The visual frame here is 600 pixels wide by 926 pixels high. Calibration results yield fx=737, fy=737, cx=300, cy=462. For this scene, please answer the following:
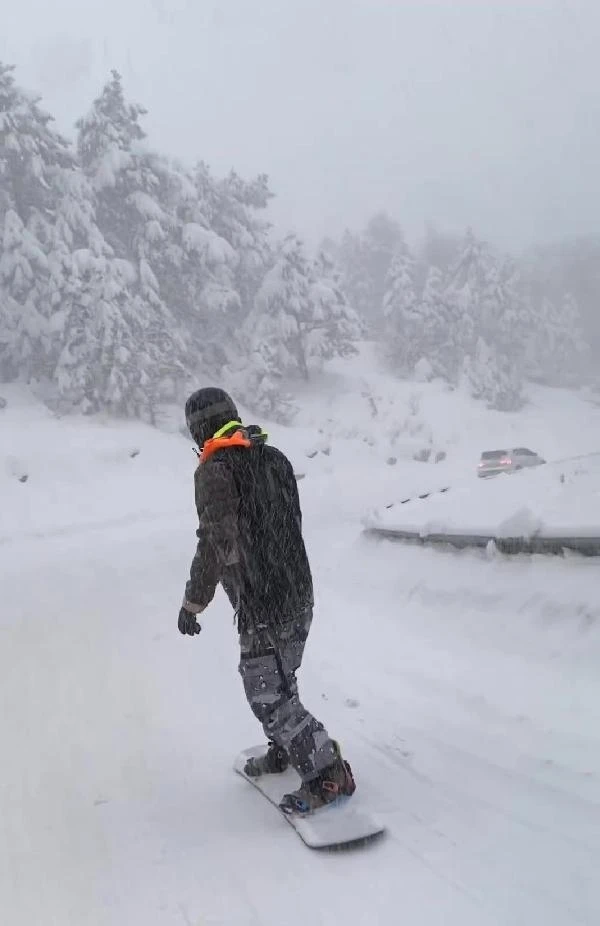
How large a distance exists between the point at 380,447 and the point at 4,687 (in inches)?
963

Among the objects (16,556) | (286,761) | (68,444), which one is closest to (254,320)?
(68,444)

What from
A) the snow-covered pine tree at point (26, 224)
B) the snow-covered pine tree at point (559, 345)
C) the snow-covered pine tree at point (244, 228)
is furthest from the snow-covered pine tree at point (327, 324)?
the snow-covered pine tree at point (559, 345)

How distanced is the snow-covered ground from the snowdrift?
19 centimetres

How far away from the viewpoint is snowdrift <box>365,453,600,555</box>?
584 cm

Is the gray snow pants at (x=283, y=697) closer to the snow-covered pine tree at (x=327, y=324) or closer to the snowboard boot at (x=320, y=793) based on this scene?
the snowboard boot at (x=320, y=793)

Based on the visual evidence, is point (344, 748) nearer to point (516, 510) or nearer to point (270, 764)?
point (270, 764)

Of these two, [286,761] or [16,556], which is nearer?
[286,761]

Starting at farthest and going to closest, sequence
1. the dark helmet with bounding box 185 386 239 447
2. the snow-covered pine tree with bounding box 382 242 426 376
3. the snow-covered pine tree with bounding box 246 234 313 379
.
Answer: the snow-covered pine tree with bounding box 382 242 426 376 → the snow-covered pine tree with bounding box 246 234 313 379 → the dark helmet with bounding box 185 386 239 447

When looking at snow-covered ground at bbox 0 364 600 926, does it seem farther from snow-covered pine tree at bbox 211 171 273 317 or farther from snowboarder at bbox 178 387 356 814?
snow-covered pine tree at bbox 211 171 273 317

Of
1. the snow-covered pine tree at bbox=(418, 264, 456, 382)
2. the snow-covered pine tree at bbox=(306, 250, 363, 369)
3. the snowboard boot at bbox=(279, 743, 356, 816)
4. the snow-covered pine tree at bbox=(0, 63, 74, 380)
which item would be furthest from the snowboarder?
the snow-covered pine tree at bbox=(418, 264, 456, 382)

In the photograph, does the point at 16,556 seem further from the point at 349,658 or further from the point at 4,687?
the point at 349,658

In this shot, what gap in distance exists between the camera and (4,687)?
19.5 feet

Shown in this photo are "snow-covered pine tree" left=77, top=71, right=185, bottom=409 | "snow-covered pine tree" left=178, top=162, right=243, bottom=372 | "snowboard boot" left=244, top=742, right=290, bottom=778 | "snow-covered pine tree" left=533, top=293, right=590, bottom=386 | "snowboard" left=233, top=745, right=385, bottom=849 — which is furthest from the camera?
"snow-covered pine tree" left=533, top=293, right=590, bottom=386

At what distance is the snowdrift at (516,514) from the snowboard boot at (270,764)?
9.56 feet
